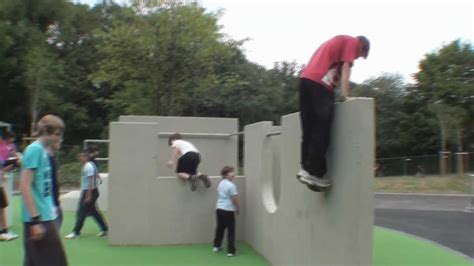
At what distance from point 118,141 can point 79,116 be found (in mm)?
26825

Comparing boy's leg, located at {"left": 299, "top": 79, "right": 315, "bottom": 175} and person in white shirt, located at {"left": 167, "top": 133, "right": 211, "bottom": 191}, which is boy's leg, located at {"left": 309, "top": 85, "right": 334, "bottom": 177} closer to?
boy's leg, located at {"left": 299, "top": 79, "right": 315, "bottom": 175}

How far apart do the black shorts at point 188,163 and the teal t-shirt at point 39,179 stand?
210 inches

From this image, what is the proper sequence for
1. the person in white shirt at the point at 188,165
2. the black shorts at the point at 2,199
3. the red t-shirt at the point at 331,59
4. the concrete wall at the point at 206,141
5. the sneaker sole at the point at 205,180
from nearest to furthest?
the red t-shirt at the point at 331,59, the black shorts at the point at 2,199, the person in white shirt at the point at 188,165, the sneaker sole at the point at 205,180, the concrete wall at the point at 206,141

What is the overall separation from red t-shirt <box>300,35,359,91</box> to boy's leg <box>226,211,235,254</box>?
15.2 feet

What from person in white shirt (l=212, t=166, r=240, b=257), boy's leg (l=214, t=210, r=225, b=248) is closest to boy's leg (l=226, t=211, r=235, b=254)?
person in white shirt (l=212, t=166, r=240, b=257)

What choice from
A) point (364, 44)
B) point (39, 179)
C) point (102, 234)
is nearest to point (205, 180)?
point (102, 234)

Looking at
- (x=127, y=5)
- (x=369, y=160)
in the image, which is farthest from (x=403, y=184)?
(x=369, y=160)

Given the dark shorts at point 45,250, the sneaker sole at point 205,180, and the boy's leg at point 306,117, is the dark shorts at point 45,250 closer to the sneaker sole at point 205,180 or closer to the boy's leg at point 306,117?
the boy's leg at point 306,117

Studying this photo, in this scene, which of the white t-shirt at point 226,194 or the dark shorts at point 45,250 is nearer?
the dark shorts at point 45,250

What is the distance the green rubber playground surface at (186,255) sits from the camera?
856 centimetres

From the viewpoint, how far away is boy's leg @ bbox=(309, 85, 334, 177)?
509cm

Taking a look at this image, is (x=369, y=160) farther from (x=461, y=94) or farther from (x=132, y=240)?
(x=461, y=94)

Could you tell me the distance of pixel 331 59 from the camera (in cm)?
507

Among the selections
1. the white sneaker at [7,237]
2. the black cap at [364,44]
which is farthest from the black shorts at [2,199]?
the black cap at [364,44]
